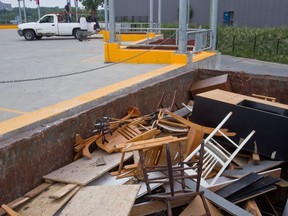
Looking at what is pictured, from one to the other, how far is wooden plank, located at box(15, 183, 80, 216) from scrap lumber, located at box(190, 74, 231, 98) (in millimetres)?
3506

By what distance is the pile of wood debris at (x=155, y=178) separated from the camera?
2.97 meters

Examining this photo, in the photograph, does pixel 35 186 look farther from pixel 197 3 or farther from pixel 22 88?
pixel 197 3

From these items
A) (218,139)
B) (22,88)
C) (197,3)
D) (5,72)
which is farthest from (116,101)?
(197,3)

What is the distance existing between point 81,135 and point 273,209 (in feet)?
8.01

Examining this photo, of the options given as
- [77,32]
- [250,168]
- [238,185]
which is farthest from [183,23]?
[77,32]

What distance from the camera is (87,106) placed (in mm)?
4461

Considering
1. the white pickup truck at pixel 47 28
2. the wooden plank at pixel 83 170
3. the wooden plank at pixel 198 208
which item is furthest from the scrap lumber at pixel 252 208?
the white pickup truck at pixel 47 28

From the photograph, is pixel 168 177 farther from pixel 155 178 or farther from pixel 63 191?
pixel 63 191

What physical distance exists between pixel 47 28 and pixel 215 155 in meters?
22.4

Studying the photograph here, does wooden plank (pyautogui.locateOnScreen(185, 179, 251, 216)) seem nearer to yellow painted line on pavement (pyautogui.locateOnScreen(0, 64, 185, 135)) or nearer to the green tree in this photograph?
yellow painted line on pavement (pyautogui.locateOnScreen(0, 64, 185, 135))

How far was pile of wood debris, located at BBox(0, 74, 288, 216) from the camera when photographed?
2.97 meters

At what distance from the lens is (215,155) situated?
387 cm

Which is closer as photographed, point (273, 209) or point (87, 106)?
point (273, 209)

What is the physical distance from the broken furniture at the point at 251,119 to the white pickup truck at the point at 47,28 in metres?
20.5
